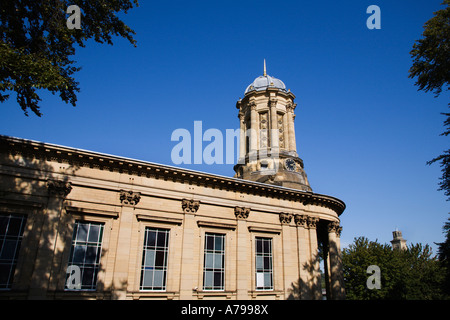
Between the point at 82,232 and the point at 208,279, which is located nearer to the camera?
the point at 82,232

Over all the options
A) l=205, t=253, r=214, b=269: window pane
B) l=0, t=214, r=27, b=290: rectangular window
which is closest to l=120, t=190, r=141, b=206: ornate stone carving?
l=0, t=214, r=27, b=290: rectangular window

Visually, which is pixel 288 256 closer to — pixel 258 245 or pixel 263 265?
pixel 263 265

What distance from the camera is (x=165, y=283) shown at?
16109mm

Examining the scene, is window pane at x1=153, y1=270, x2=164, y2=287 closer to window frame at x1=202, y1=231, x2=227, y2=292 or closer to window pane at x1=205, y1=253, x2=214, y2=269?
window frame at x1=202, y1=231, x2=227, y2=292

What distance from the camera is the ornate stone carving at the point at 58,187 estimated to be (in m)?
14.6

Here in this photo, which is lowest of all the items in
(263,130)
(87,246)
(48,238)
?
(87,246)

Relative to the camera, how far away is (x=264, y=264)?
759 inches

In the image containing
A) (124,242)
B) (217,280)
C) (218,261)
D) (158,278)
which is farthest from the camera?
(218,261)

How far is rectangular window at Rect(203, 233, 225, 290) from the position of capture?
683 inches

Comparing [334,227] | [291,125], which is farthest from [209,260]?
[291,125]

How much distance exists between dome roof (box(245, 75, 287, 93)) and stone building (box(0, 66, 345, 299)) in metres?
14.1

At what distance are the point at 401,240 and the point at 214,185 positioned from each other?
323 feet

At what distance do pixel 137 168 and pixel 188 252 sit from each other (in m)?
5.64
